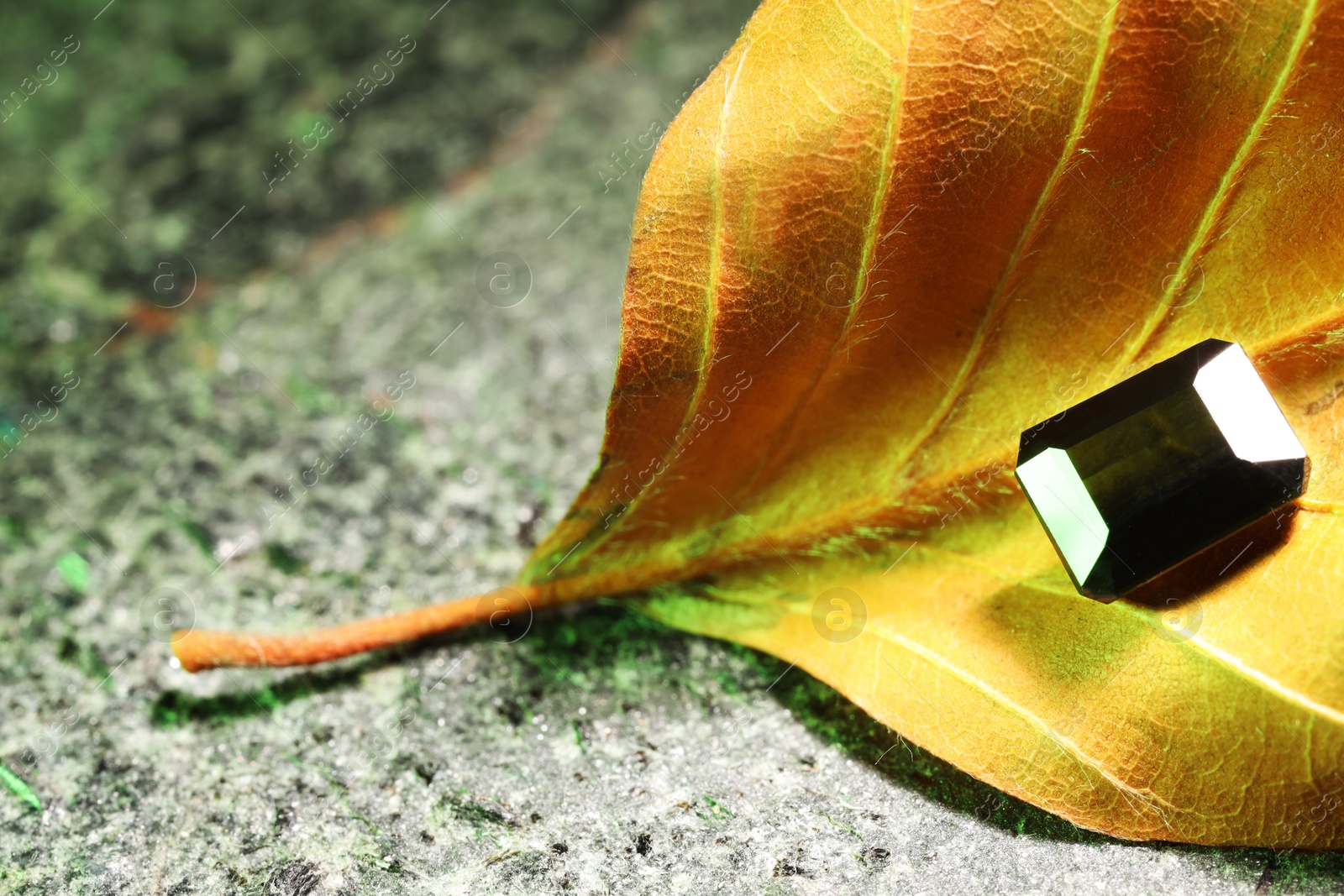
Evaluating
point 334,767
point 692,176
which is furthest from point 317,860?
point 692,176

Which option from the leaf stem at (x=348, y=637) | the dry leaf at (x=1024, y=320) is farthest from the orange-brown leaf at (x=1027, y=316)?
the leaf stem at (x=348, y=637)

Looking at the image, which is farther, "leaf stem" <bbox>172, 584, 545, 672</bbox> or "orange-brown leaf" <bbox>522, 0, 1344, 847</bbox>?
"leaf stem" <bbox>172, 584, 545, 672</bbox>

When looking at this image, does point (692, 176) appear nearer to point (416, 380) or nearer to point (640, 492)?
point (640, 492)

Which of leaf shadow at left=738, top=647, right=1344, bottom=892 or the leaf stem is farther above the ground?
the leaf stem

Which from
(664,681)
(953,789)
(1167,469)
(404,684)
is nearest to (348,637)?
(404,684)

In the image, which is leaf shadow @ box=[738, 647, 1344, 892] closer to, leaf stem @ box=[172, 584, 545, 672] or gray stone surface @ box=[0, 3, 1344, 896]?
gray stone surface @ box=[0, 3, 1344, 896]

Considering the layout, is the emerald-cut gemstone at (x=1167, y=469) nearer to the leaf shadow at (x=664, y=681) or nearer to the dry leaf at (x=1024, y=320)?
the dry leaf at (x=1024, y=320)

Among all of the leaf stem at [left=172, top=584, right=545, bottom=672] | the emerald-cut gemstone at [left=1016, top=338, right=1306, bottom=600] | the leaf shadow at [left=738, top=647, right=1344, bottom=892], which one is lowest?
the leaf shadow at [left=738, top=647, right=1344, bottom=892]

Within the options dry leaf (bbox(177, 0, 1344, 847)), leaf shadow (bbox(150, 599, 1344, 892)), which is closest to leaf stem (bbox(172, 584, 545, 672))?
leaf shadow (bbox(150, 599, 1344, 892))
